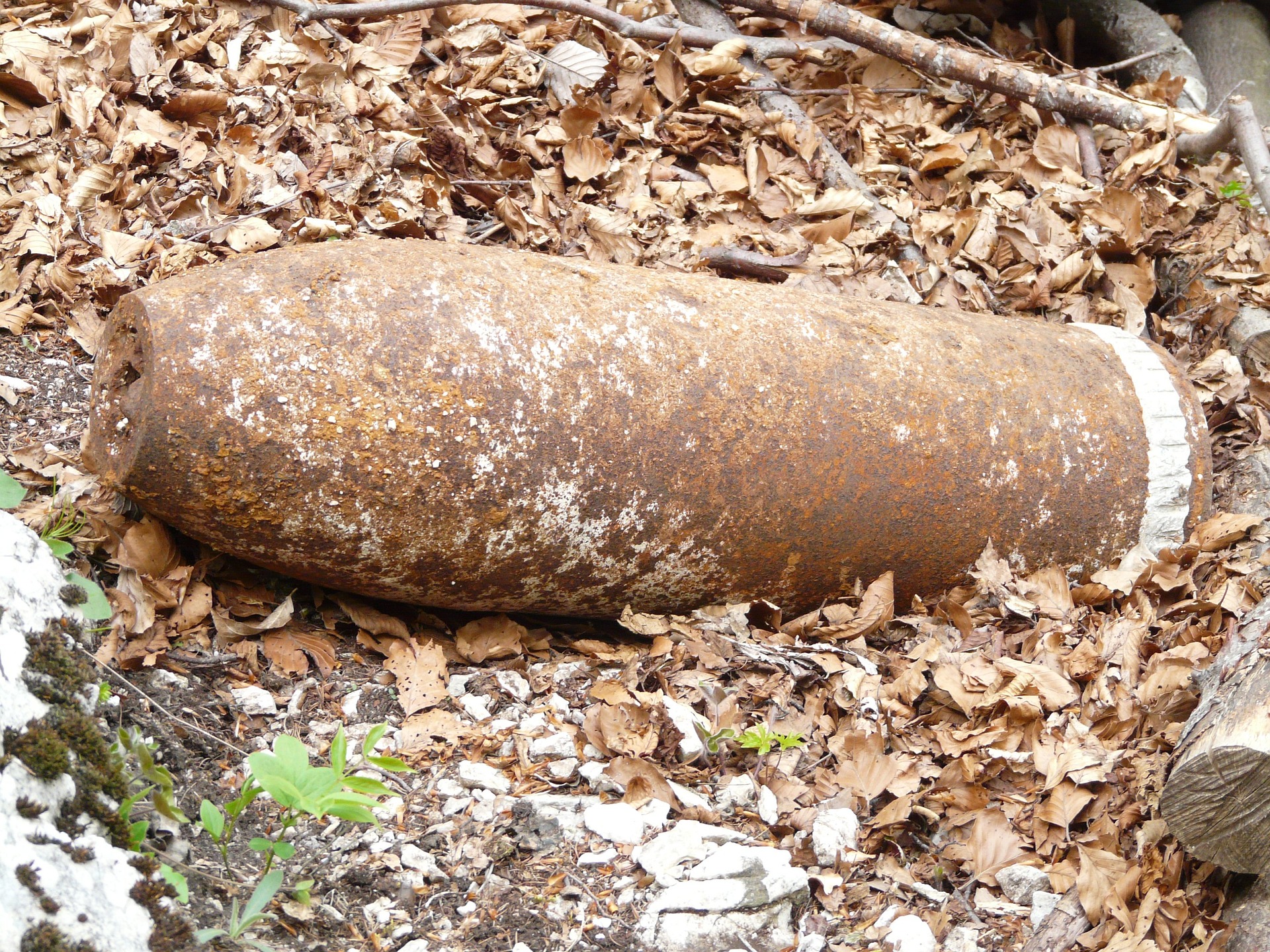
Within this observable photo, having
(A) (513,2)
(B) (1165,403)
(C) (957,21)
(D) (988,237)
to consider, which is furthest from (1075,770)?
(C) (957,21)

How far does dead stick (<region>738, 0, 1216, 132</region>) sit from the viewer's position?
12.7 ft

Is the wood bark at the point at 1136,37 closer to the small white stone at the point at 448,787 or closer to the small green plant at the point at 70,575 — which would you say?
the small white stone at the point at 448,787

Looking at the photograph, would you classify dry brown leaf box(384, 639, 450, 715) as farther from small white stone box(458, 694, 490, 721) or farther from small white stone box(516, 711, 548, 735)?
small white stone box(516, 711, 548, 735)

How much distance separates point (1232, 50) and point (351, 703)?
15.3ft

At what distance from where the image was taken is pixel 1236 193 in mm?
3898

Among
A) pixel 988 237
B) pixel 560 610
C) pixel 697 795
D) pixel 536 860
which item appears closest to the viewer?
pixel 536 860

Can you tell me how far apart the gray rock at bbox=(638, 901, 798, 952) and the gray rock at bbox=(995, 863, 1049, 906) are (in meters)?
0.49

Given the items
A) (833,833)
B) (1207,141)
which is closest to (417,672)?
(833,833)

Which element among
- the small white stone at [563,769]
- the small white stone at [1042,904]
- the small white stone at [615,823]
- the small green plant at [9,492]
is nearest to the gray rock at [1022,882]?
the small white stone at [1042,904]

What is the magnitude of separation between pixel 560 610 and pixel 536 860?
701 mm

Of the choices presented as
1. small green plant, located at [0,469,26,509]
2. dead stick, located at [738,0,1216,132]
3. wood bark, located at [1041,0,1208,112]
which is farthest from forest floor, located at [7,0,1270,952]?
small green plant, located at [0,469,26,509]

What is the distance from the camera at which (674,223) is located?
3.53 m

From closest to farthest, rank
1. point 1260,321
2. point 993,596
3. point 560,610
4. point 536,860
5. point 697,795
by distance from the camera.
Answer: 1. point 536,860
2. point 697,795
3. point 560,610
4. point 993,596
5. point 1260,321

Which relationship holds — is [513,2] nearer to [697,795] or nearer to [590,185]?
[590,185]
